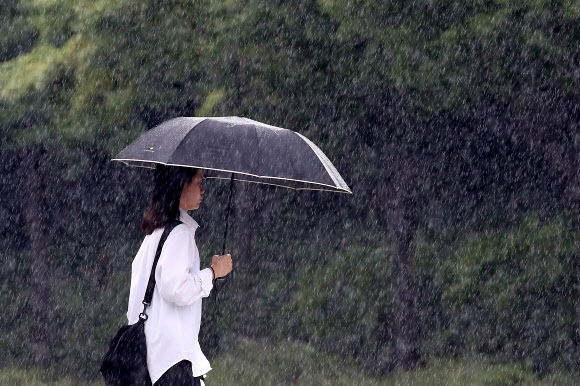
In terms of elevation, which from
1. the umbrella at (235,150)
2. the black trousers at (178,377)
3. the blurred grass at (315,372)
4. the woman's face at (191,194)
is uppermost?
the umbrella at (235,150)

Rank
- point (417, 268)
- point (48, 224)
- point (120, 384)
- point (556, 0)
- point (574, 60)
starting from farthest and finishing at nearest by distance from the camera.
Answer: point (48, 224) → point (417, 268) → point (574, 60) → point (556, 0) → point (120, 384)

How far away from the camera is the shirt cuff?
4.35 metres

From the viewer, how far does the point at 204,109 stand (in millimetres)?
11891

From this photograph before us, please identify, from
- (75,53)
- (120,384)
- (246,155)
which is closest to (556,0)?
(75,53)

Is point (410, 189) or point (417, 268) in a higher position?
point (410, 189)

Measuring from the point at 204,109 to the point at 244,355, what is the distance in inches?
148

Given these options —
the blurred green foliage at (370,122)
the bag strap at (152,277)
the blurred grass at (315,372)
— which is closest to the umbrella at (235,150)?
the bag strap at (152,277)

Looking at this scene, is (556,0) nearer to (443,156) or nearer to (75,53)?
(443,156)

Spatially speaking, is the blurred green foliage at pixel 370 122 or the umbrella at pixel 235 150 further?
the blurred green foliage at pixel 370 122

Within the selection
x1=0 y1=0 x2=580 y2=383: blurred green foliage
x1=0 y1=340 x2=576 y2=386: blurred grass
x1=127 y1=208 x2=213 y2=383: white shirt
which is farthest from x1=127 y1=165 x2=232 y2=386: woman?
x1=0 y1=340 x2=576 y2=386: blurred grass

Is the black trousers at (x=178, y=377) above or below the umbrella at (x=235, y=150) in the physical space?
below

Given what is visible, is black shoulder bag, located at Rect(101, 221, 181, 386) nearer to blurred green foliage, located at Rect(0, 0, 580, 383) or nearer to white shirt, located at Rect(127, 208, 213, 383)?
white shirt, located at Rect(127, 208, 213, 383)

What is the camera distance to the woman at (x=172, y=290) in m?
4.28

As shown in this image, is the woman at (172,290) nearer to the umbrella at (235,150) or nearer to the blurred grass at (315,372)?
the umbrella at (235,150)
